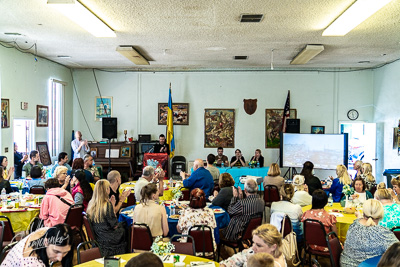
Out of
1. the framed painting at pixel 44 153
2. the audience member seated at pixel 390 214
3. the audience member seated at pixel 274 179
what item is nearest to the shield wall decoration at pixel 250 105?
the audience member seated at pixel 274 179

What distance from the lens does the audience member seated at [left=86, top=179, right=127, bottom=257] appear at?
5.16 metres

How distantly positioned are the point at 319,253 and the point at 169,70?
9.86 meters

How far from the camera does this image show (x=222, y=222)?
6.32 m

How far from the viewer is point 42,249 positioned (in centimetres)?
328

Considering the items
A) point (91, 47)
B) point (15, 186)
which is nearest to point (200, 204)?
point (15, 186)

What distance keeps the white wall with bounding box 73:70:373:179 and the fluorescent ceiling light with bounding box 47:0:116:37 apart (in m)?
5.89

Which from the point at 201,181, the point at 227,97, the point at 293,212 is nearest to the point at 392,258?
the point at 293,212

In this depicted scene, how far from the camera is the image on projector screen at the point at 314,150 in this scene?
12383 millimetres

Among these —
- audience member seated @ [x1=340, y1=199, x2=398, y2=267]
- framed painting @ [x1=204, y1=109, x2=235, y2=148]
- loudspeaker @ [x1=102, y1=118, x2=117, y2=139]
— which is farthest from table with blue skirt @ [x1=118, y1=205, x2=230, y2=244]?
framed painting @ [x1=204, y1=109, x2=235, y2=148]

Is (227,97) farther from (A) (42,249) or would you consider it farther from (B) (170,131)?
(A) (42,249)

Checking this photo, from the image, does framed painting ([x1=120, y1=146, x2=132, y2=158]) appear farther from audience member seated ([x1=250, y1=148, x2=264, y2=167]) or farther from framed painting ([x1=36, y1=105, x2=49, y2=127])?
audience member seated ([x1=250, y1=148, x2=264, y2=167])

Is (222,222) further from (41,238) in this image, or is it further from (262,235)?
(41,238)

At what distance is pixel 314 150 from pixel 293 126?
1.05 meters

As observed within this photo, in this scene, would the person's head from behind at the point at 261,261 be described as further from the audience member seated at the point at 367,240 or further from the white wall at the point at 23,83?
the white wall at the point at 23,83
